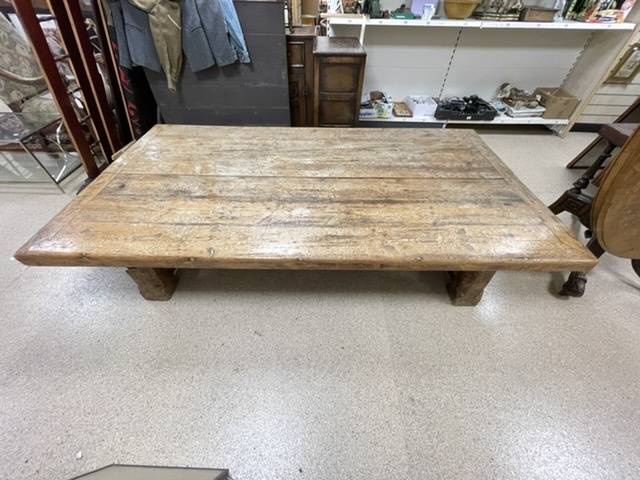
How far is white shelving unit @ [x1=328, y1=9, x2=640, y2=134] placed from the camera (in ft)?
8.00

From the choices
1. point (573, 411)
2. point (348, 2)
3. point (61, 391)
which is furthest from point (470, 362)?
point (348, 2)

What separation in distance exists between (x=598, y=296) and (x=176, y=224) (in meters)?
1.94

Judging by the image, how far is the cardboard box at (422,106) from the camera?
2.59 meters

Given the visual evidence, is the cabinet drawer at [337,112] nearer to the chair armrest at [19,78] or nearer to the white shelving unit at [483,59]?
the white shelving unit at [483,59]

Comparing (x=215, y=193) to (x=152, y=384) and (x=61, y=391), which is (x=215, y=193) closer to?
(x=152, y=384)

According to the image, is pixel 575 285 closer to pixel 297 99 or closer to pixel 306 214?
pixel 306 214

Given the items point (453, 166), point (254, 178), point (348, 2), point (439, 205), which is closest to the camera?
point (439, 205)

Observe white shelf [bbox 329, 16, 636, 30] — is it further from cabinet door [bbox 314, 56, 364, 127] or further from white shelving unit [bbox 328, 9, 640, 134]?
cabinet door [bbox 314, 56, 364, 127]

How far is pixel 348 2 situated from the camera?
2242mm

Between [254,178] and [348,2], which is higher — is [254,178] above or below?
below

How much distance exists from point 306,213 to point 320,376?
622mm

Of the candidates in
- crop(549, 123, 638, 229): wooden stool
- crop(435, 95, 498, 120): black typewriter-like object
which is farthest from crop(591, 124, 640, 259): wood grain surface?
crop(435, 95, 498, 120): black typewriter-like object

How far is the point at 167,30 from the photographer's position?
1.69 metres

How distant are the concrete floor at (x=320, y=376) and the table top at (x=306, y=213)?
1.45ft
